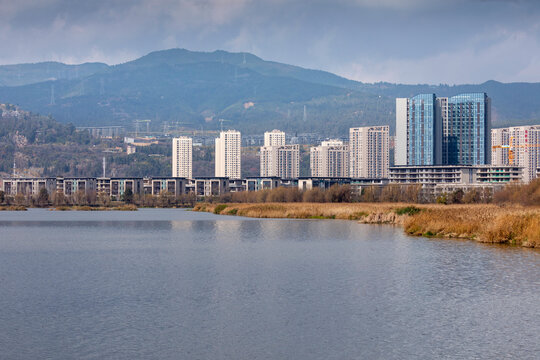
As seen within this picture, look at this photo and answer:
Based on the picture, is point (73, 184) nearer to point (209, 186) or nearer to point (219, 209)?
point (209, 186)

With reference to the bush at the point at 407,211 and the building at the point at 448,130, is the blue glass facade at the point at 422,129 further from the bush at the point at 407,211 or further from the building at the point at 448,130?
the bush at the point at 407,211

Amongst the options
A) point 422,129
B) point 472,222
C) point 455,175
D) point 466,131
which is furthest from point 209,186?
point 472,222

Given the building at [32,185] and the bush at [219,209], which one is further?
the building at [32,185]

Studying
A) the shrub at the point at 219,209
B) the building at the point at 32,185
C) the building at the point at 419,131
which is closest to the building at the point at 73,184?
the building at the point at 32,185

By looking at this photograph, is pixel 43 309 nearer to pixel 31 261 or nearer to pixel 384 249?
pixel 31 261

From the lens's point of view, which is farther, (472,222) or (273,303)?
(472,222)

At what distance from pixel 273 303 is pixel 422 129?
14631 centimetres

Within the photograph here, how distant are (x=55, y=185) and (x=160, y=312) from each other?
162 m

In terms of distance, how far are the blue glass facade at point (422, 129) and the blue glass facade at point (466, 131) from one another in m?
6.76

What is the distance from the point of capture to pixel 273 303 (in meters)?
20.6

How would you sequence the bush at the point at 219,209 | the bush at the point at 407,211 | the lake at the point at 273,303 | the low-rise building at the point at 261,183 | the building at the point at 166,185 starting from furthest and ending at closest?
the low-rise building at the point at 261,183, the building at the point at 166,185, the bush at the point at 219,209, the bush at the point at 407,211, the lake at the point at 273,303

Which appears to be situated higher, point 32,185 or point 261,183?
point 261,183

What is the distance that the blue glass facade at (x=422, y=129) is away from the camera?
161125 millimetres

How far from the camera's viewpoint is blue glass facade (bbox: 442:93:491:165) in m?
166
